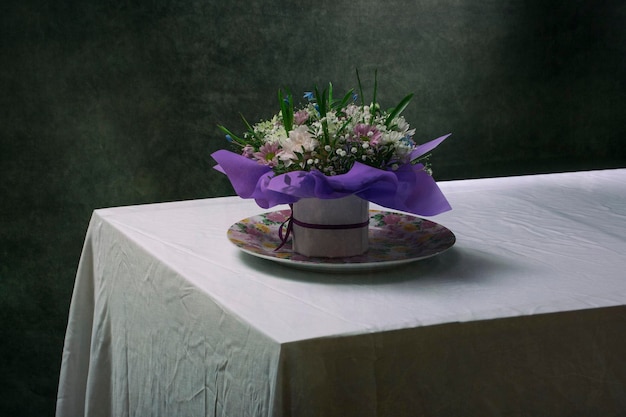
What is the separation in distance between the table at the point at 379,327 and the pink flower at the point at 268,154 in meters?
0.16

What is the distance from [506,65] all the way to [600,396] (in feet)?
8.49

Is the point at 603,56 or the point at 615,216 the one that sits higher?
the point at 603,56

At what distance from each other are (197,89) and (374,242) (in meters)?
1.79

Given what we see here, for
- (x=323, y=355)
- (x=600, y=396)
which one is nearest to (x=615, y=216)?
(x=600, y=396)

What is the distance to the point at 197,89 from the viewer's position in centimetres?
297

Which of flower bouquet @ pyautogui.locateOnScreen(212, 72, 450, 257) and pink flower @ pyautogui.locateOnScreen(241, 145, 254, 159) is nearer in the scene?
flower bouquet @ pyautogui.locateOnScreen(212, 72, 450, 257)

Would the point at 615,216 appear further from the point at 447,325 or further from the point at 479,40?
the point at 479,40

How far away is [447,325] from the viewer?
3.10 ft

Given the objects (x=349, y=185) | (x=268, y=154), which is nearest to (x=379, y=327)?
(x=349, y=185)

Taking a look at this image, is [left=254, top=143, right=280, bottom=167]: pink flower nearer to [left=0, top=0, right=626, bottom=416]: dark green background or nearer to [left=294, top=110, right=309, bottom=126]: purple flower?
[left=294, top=110, right=309, bottom=126]: purple flower

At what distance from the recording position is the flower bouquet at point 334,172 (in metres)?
1.15

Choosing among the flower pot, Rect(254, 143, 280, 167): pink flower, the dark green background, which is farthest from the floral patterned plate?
the dark green background

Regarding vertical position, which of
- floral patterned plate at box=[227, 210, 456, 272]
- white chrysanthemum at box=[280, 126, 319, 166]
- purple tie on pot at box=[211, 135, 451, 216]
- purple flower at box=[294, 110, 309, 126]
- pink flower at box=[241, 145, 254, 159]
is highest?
purple flower at box=[294, 110, 309, 126]

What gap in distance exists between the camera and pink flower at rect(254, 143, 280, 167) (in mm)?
1216
